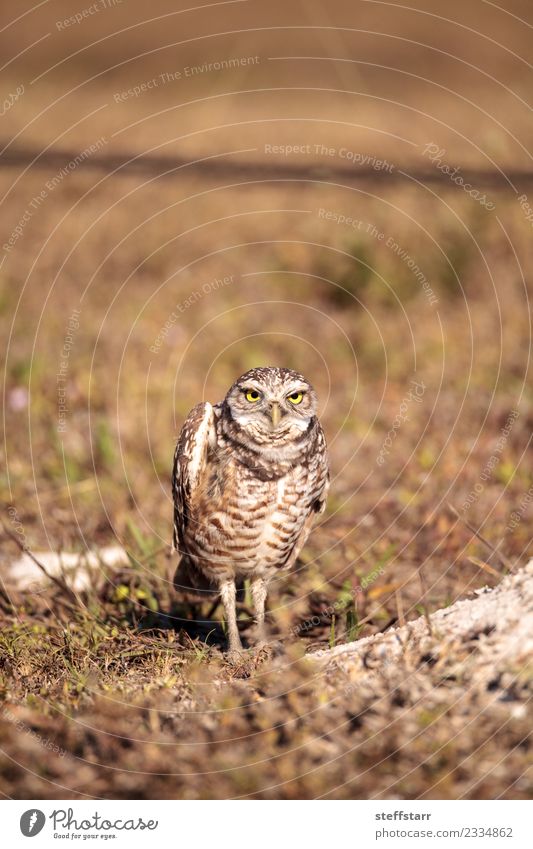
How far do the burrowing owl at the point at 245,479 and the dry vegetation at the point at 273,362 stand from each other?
1.34 ft

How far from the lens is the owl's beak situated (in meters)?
3.41

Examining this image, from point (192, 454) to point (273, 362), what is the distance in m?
3.33

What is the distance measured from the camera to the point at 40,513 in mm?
5184

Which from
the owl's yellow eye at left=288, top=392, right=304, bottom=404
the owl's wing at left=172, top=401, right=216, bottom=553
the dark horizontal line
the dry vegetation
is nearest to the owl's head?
the owl's yellow eye at left=288, top=392, right=304, bottom=404

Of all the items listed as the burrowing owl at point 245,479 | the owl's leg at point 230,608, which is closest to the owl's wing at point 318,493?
the burrowing owl at point 245,479

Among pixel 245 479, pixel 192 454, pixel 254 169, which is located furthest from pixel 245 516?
pixel 254 169

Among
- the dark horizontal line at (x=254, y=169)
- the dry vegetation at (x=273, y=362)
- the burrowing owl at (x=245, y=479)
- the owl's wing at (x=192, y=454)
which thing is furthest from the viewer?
the dark horizontal line at (x=254, y=169)

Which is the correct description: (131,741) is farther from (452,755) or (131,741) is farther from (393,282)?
(393,282)

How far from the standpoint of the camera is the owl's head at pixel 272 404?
340 cm

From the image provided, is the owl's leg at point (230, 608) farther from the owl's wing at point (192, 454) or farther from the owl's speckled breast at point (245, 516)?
the owl's wing at point (192, 454)

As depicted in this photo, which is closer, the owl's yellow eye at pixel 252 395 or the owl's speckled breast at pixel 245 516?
the owl's yellow eye at pixel 252 395

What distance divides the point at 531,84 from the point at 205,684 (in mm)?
9534

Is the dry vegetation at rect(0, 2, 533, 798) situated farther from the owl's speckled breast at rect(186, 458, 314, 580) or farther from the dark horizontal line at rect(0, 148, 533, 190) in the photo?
the owl's speckled breast at rect(186, 458, 314, 580)

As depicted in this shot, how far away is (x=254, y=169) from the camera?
251 inches
